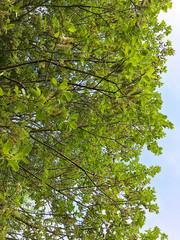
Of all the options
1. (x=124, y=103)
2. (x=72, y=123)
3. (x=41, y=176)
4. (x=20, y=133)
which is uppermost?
(x=124, y=103)

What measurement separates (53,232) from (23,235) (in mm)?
642

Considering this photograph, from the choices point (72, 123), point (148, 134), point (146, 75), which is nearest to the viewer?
point (72, 123)

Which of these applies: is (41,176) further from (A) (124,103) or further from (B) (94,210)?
(A) (124,103)

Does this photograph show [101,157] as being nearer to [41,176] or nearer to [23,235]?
[41,176]

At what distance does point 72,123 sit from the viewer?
2.60 meters

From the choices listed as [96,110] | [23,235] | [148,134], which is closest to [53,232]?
[23,235]

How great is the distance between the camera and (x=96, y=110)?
526 cm

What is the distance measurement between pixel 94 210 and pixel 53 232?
38.1 inches

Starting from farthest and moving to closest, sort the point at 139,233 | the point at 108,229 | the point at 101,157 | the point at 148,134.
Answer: the point at 101,157 < the point at 148,134 < the point at 139,233 < the point at 108,229

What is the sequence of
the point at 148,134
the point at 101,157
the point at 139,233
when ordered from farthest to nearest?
the point at 101,157, the point at 148,134, the point at 139,233

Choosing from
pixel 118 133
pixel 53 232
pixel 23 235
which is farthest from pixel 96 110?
pixel 23 235

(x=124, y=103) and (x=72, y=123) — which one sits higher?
(x=124, y=103)

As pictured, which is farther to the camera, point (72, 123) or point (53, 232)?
point (53, 232)

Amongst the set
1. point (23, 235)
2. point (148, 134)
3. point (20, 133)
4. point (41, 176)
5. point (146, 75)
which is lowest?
point (23, 235)
